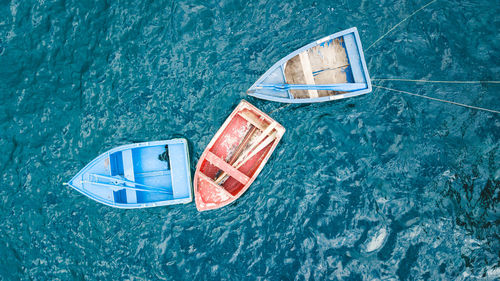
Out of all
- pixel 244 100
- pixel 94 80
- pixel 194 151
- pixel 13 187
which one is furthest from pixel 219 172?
pixel 13 187

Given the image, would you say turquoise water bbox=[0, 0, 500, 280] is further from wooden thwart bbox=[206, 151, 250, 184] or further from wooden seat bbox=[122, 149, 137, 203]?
wooden thwart bbox=[206, 151, 250, 184]

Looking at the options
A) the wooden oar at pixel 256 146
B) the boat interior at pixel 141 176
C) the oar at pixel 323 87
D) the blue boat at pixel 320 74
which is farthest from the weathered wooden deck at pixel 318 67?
the boat interior at pixel 141 176

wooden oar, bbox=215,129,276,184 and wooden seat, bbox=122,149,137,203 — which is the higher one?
wooden seat, bbox=122,149,137,203

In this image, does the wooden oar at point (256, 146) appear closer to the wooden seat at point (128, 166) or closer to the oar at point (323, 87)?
the oar at point (323, 87)

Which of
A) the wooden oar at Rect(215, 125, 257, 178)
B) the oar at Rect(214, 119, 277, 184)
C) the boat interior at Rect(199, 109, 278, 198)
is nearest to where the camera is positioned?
the oar at Rect(214, 119, 277, 184)

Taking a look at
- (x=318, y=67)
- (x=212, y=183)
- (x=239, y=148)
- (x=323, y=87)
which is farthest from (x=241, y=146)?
(x=318, y=67)

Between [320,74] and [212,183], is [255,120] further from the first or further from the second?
[320,74]

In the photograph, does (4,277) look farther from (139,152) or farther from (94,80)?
(94,80)

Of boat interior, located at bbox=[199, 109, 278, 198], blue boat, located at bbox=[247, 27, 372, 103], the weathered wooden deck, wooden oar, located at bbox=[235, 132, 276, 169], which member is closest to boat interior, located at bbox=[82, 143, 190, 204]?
boat interior, located at bbox=[199, 109, 278, 198]

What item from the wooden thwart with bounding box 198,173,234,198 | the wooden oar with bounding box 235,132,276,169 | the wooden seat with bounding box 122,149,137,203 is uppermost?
the wooden seat with bounding box 122,149,137,203
